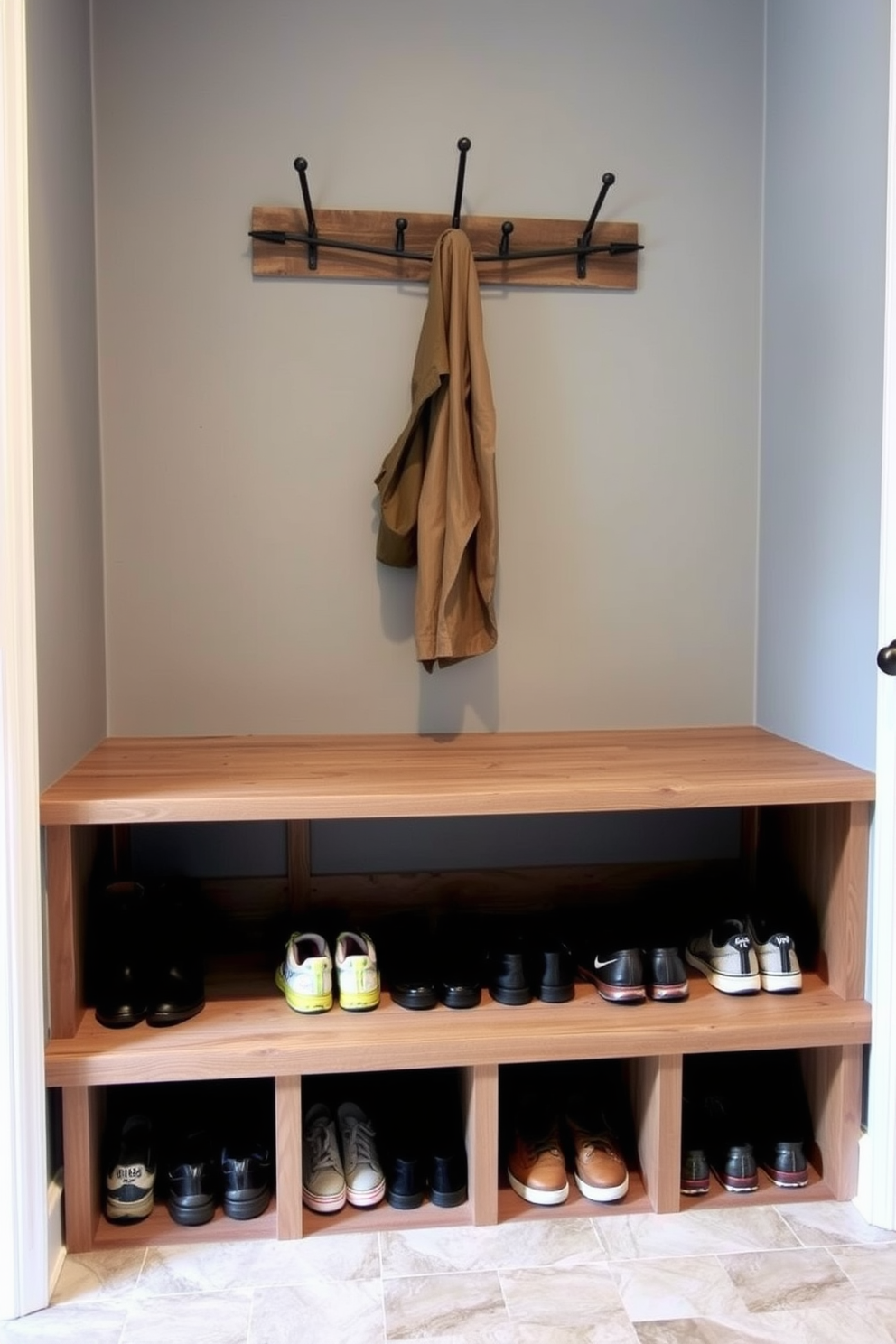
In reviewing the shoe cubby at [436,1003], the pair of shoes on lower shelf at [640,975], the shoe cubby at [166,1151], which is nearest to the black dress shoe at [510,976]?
the shoe cubby at [436,1003]

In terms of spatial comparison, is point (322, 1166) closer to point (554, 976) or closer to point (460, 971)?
point (460, 971)

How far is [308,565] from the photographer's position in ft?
6.48

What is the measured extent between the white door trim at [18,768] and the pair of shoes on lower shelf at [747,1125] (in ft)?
3.30

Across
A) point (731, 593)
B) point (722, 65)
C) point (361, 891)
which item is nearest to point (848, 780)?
point (731, 593)

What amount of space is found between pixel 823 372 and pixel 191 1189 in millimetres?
1712

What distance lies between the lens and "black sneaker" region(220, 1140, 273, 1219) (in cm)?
157

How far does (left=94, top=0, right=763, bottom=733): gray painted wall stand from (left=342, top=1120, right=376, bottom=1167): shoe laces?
2.38ft

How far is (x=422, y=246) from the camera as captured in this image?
1.94 m

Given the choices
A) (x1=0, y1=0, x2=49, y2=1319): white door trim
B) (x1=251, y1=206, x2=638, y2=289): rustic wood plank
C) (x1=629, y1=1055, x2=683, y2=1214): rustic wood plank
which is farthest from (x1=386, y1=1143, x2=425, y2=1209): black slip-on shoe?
(x1=251, y1=206, x2=638, y2=289): rustic wood plank

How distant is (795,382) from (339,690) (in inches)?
41.2

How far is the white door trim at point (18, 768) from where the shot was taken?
131cm

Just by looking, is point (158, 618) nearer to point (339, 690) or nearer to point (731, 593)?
point (339, 690)

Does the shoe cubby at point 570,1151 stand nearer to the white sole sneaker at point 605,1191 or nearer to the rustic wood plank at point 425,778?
the white sole sneaker at point 605,1191

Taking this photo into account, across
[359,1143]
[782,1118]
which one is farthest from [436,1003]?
[782,1118]
